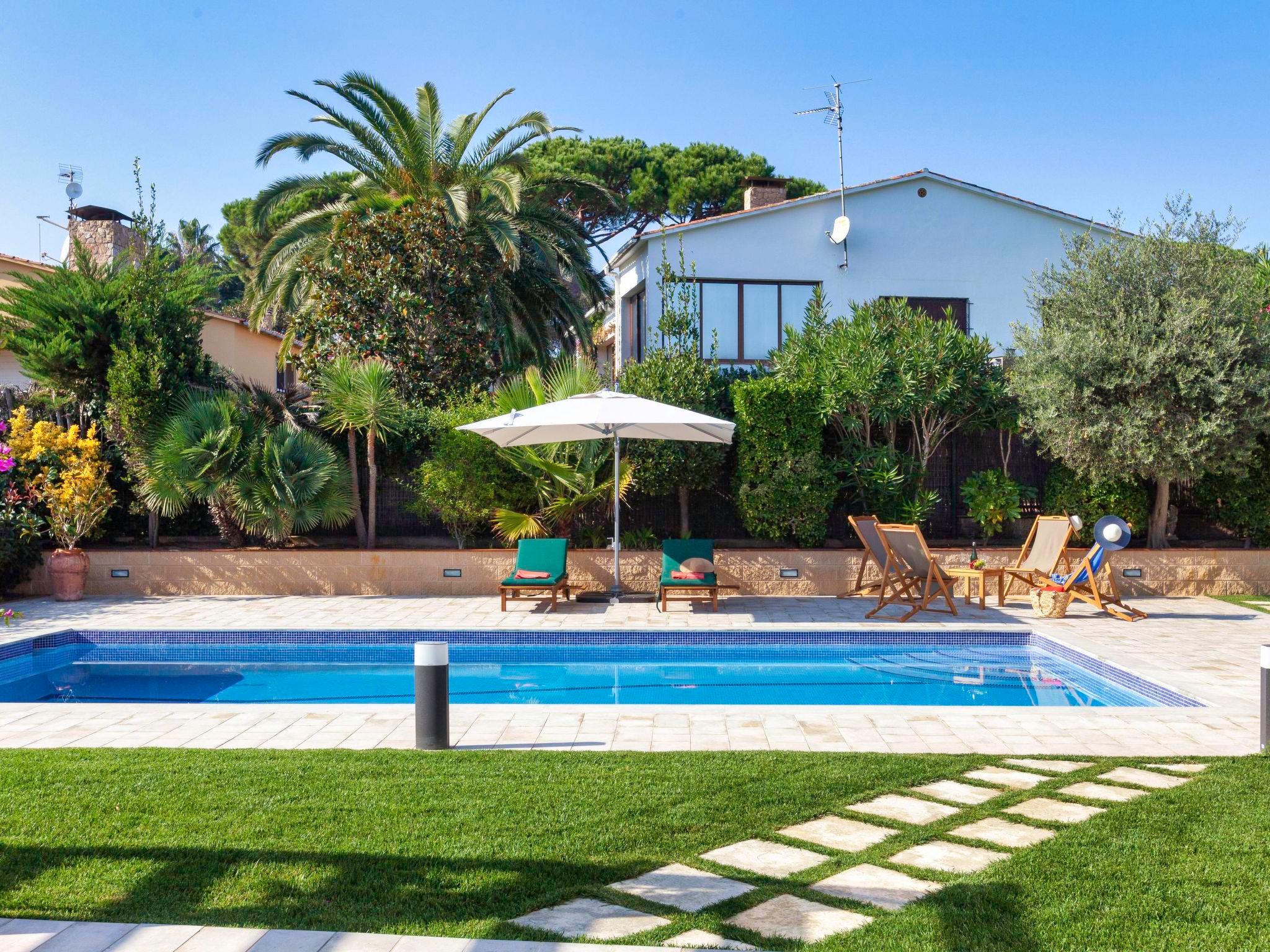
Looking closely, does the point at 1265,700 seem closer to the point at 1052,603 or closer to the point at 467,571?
the point at 1052,603

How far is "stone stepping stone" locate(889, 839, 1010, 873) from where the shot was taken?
158 inches

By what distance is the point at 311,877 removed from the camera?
12.7ft

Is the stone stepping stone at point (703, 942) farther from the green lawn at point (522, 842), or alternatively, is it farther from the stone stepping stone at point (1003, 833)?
the stone stepping stone at point (1003, 833)

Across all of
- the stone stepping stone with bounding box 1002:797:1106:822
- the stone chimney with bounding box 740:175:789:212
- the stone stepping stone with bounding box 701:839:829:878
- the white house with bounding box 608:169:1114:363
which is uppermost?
the stone chimney with bounding box 740:175:789:212

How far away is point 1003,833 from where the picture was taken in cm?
441

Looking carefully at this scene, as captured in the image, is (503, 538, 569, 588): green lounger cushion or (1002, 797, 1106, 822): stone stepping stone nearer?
(1002, 797, 1106, 822): stone stepping stone

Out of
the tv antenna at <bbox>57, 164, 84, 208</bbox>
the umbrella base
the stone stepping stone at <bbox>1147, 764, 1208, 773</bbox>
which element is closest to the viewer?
the stone stepping stone at <bbox>1147, 764, 1208, 773</bbox>

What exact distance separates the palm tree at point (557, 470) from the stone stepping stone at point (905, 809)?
879 centimetres

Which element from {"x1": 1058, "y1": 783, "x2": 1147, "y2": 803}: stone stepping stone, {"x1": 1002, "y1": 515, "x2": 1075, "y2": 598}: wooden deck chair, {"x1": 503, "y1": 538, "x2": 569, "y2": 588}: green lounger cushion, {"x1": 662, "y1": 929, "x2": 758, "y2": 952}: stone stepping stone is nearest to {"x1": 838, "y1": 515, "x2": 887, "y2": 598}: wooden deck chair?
{"x1": 1002, "y1": 515, "x2": 1075, "y2": 598}: wooden deck chair

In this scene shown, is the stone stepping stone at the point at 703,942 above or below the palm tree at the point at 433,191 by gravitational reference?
below

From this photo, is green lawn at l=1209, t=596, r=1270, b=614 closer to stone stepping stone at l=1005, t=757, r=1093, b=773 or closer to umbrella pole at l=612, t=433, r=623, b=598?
umbrella pole at l=612, t=433, r=623, b=598

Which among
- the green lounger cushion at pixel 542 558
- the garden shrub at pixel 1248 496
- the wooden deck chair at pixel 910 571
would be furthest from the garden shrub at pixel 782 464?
the garden shrub at pixel 1248 496

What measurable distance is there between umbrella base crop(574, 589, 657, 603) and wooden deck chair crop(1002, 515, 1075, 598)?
14.4 feet

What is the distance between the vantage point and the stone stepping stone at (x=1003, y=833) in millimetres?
4301
